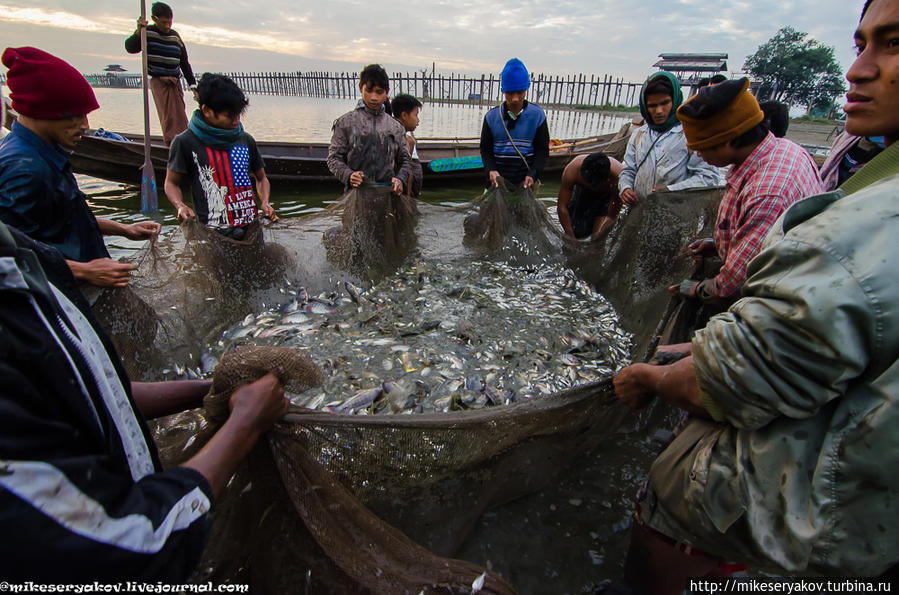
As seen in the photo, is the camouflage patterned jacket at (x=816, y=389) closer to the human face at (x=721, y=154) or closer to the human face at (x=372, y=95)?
the human face at (x=721, y=154)

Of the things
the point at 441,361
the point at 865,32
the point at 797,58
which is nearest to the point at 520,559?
the point at 441,361

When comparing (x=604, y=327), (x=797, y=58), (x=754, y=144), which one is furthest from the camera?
(x=797, y=58)

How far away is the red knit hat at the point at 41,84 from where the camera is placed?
2.12m

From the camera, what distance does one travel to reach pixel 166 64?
759cm

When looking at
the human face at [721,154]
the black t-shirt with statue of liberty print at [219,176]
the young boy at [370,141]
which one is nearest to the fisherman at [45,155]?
the black t-shirt with statue of liberty print at [219,176]

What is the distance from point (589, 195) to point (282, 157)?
25.3ft

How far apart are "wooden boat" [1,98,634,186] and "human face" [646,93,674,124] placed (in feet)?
25.2

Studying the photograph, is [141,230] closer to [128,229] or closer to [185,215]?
[128,229]

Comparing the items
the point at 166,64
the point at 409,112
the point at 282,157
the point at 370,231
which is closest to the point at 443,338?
the point at 370,231

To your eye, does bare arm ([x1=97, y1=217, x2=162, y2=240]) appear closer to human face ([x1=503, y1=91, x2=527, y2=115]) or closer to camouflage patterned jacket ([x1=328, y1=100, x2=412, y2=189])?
→ camouflage patterned jacket ([x1=328, y1=100, x2=412, y2=189])

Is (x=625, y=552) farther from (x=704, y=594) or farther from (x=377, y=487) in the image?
(x=377, y=487)

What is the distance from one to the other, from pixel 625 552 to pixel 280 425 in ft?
5.66

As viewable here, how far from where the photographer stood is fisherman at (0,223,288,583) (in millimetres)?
701

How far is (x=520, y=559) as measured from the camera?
190 centimetres
